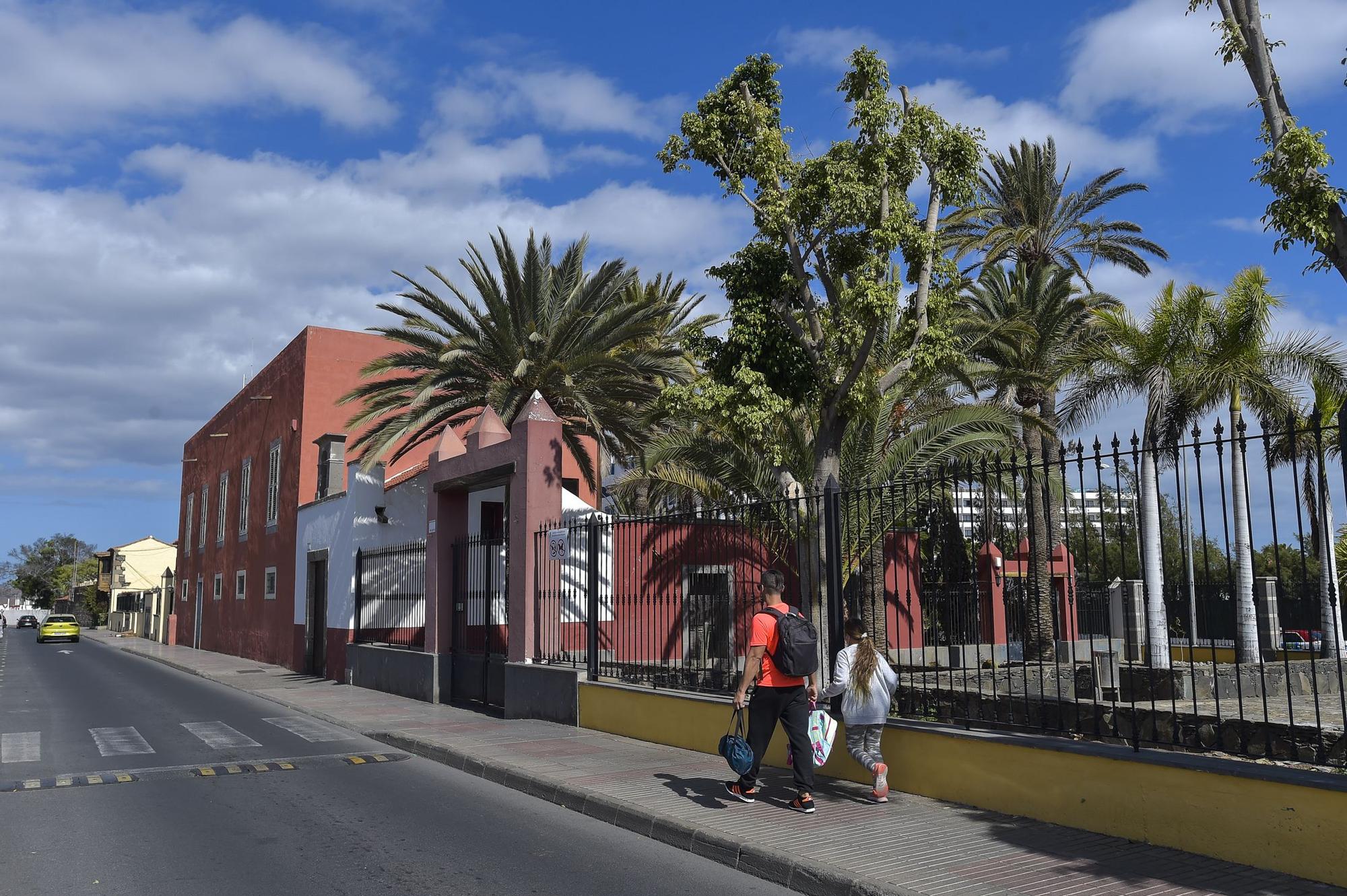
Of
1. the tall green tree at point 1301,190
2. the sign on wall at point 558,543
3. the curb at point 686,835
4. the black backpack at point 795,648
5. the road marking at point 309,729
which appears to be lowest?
the road marking at point 309,729

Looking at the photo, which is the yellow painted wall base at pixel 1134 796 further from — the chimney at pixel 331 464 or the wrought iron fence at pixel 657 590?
the chimney at pixel 331 464

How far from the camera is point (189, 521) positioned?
43.0m

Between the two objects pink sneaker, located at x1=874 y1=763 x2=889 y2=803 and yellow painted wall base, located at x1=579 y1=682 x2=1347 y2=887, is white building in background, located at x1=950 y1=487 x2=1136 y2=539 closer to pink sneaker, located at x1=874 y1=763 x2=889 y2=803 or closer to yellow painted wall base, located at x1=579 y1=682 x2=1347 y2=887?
yellow painted wall base, located at x1=579 y1=682 x2=1347 y2=887

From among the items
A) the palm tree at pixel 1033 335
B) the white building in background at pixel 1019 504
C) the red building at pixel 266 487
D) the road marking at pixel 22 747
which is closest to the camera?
the white building in background at pixel 1019 504

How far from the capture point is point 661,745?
36.4 feet

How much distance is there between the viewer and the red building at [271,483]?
26.5m

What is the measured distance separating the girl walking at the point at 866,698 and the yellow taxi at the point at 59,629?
5250 cm

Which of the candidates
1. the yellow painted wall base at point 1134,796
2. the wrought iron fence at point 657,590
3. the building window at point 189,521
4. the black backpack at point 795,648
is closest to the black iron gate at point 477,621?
the wrought iron fence at point 657,590

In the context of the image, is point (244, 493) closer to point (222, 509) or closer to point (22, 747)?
point (222, 509)

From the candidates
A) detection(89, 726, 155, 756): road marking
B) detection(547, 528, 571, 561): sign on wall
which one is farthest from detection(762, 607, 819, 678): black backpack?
detection(89, 726, 155, 756): road marking

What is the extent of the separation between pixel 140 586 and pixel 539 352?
241 feet

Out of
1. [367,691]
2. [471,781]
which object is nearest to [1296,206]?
[471,781]

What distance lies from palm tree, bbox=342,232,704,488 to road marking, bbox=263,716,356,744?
5679mm

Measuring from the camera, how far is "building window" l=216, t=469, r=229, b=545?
35.4m
